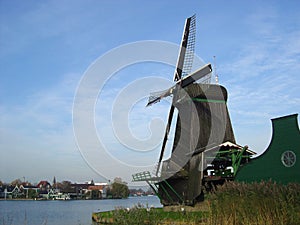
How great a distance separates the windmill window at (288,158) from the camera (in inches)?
527

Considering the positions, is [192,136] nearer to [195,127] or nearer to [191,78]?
[195,127]

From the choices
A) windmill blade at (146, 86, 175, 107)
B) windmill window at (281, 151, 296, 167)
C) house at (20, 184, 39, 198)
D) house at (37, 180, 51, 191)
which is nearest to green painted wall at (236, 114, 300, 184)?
windmill window at (281, 151, 296, 167)

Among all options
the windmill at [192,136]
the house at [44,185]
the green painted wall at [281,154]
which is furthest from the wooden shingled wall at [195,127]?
the house at [44,185]

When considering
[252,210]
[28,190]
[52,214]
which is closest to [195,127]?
[252,210]

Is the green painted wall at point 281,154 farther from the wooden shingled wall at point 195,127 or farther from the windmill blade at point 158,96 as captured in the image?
the windmill blade at point 158,96

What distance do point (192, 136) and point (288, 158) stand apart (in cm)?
726

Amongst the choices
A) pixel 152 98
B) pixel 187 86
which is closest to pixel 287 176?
pixel 187 86

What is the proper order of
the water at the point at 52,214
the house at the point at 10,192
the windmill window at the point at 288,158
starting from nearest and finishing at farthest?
the water at the point at 52,214 → the windmill window at the point at 288,158 → the house at the point at 10,192

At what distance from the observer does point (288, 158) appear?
13.6 metres

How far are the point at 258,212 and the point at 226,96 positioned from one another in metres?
15.7

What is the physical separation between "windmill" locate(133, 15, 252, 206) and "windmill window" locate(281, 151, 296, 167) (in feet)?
17.6

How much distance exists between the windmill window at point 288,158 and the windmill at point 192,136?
→ 17.6ft

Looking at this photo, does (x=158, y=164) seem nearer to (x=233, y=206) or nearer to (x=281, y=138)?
(x=281, y=138)

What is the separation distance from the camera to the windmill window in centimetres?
1338
